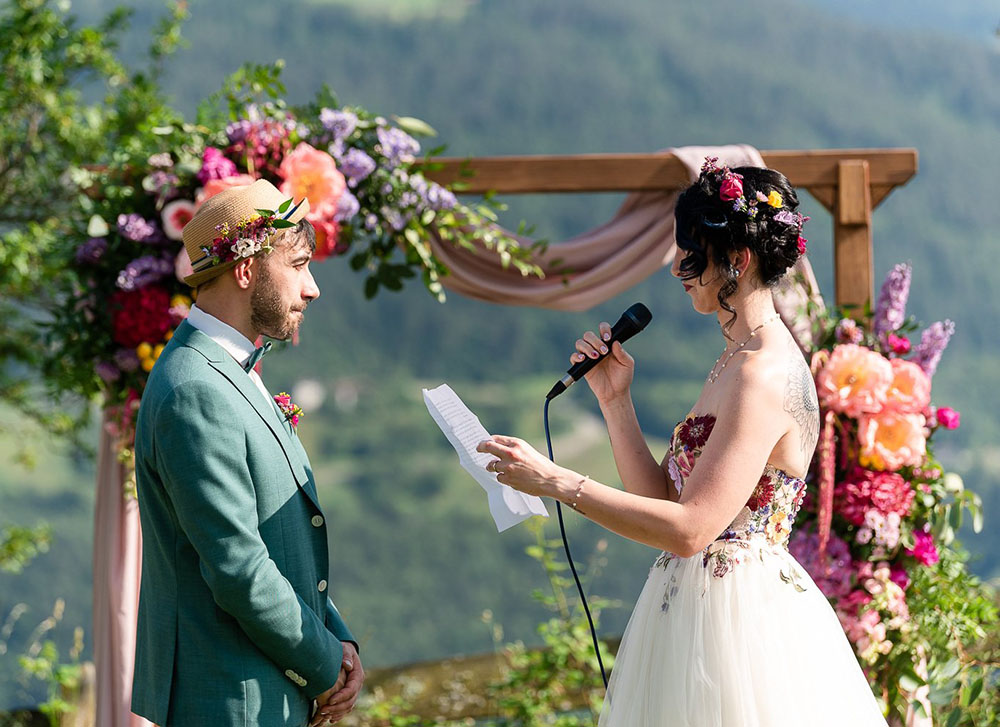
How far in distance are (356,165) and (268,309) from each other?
5.75 feet

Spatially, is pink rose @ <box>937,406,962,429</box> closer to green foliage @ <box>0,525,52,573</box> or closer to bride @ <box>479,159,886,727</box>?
bride @ <box>479,159,886,727</box>

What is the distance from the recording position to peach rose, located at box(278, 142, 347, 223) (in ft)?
11.7

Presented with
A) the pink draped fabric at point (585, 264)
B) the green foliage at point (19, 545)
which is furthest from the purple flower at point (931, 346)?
the green foliage at point (19, 545)

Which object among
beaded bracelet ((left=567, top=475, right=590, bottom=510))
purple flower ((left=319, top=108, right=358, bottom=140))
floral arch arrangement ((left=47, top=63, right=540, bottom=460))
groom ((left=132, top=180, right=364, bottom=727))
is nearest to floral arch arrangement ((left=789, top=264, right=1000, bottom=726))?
floral arch arrangement ((left=47, top=63, right=540, bottom=460))

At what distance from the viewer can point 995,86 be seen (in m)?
26.9

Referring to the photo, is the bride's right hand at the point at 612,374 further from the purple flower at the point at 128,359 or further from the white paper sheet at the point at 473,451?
the purple flower at the point at 128,359

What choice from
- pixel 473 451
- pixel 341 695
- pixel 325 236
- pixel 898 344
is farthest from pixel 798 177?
pixel 341 695

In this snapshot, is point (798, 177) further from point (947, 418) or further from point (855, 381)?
point (947, 418)

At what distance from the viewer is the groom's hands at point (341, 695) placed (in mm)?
2066

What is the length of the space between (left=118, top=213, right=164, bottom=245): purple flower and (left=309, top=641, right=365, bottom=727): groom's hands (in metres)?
1.99

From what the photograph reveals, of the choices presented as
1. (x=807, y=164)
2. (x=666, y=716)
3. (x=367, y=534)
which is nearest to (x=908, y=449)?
(x=807, y=164)

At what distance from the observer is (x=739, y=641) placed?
6.81 feet

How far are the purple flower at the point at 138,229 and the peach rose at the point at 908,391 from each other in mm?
2558

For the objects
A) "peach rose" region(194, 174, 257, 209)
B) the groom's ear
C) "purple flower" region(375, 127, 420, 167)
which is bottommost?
the groom's ear
